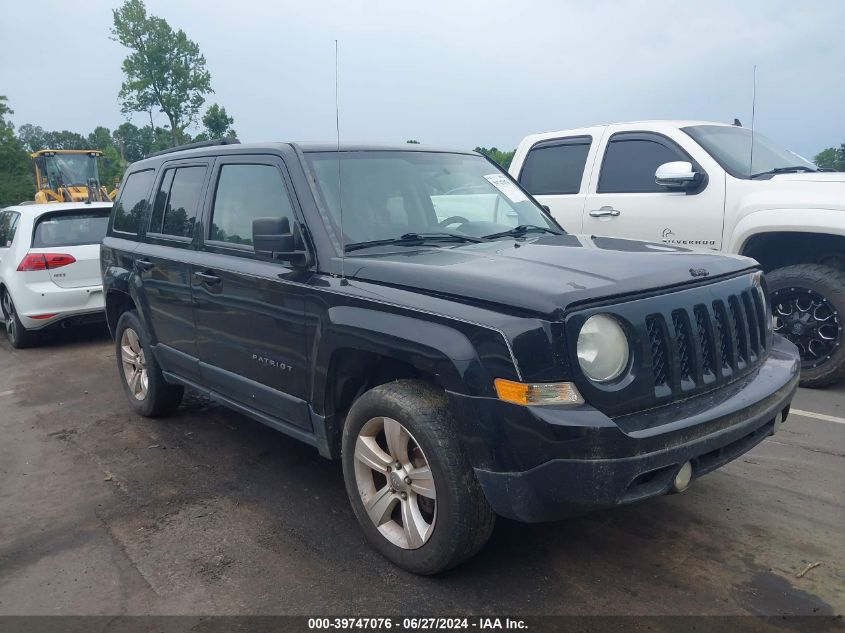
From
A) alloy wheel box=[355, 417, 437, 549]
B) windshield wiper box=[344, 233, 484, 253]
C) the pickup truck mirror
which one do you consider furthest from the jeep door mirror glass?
alloy wheel box=[355, 417, 437, 549]

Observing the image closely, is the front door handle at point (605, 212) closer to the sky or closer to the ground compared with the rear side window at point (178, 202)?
closer to the ground

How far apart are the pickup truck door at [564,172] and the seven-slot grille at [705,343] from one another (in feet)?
11.4

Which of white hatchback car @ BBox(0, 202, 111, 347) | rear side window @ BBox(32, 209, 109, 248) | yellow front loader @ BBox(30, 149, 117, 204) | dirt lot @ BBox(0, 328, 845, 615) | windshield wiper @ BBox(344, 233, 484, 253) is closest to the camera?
dirt lot @ BBox(0, 328, 845, 615)

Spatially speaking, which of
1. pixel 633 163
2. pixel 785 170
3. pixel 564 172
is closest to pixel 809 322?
pixel 785 170

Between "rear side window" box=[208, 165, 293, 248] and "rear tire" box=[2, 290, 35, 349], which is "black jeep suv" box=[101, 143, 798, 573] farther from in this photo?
"rear tire" box=[2, 290, 35, 349]

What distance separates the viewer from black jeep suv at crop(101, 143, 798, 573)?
2.57m

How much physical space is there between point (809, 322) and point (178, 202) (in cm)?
474

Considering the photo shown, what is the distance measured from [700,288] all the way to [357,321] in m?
1.46

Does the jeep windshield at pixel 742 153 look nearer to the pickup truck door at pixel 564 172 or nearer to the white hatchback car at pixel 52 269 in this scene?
the pickup truck door at pixel 564 172

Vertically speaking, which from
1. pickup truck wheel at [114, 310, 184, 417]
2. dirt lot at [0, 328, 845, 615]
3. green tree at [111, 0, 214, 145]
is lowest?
dirt lot at [0, 328, 845, 615]

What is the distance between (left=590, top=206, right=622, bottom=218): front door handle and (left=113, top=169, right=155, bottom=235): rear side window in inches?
147

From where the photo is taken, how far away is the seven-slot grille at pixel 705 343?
277 centimetres


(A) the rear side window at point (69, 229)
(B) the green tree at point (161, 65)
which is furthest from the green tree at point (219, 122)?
(A) the rear side window at point (69, 229)

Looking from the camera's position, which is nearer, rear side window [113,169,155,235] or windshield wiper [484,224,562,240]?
windshield wiper [484,224,562,240]
